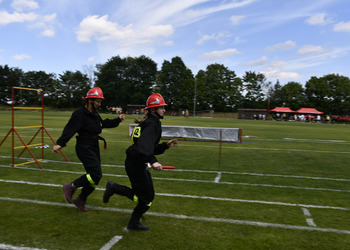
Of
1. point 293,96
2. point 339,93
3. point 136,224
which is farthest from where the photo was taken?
point 293,96

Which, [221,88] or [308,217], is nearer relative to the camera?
[308,217]

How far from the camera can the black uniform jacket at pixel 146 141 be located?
3.63m

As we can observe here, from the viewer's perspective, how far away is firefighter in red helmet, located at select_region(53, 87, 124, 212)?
4.85m

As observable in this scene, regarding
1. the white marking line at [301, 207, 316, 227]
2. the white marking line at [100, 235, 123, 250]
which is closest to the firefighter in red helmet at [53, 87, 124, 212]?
the white marking line at [100, 235, 123, 250]

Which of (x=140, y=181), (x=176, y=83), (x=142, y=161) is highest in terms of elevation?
(x=176, y=83)

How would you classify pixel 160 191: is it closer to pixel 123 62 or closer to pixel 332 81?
pixel 123 62

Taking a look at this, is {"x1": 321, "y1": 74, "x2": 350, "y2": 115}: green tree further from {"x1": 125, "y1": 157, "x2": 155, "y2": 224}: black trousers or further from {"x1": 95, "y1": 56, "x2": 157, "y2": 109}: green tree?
{"x1": 125, "y1": 157, "x2": 155, "y2": 224}: black trousers

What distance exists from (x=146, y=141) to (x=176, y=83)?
284 feet

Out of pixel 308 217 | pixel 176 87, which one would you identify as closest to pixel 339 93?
pixel 176 87

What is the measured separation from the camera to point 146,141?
368 cm

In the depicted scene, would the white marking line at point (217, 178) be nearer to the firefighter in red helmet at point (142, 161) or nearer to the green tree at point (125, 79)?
the firefighter in red helmet at point (142, 161)

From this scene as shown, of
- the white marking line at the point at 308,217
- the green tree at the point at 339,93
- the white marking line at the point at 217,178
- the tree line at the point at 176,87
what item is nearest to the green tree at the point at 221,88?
the tree line at the point at 176,87

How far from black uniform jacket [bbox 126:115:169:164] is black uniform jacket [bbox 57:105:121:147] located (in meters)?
1.29

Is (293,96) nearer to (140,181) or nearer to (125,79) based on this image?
(125,79)
